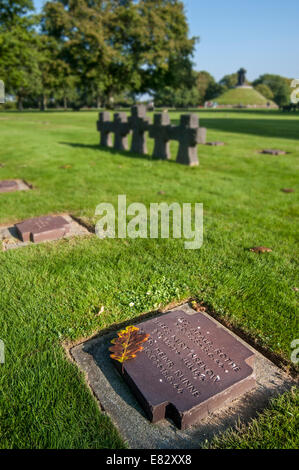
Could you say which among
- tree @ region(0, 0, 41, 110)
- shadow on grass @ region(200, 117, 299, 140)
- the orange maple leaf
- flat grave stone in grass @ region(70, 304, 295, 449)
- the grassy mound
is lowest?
flat grave stone in grass @ region(70, 304, 295, 449)

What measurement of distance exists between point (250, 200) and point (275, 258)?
2273 millimetres

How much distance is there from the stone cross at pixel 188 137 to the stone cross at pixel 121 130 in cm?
240

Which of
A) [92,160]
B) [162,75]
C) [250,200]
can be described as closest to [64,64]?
[162,75]

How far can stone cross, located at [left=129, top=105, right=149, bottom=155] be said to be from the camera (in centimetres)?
969

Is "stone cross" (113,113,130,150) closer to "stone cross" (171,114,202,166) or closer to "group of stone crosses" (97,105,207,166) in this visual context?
"group of stone crosses" (97,105,207,166)

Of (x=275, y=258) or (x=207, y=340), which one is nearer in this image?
(x=207, y=340)

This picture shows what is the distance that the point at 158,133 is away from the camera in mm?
9086

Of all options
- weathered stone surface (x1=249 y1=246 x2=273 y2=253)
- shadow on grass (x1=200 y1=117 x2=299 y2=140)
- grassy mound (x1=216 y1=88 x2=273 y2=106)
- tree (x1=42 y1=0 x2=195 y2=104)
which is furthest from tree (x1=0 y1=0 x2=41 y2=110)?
grassy mound (x1=216 y1=88 x2=273 y2=106)

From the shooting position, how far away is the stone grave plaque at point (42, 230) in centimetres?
395

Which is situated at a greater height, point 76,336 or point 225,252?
point 225,252

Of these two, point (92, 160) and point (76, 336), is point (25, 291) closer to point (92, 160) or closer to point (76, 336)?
point (76, 336)
